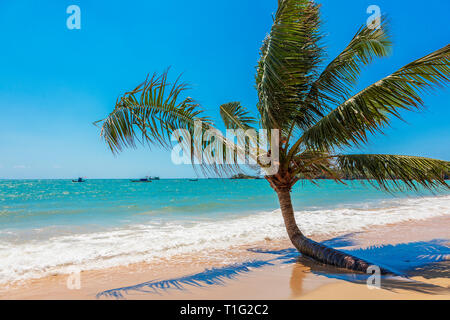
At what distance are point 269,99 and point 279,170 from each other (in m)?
1.44

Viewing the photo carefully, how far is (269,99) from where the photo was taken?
16.4ft

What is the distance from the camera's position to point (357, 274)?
4473 millimetres

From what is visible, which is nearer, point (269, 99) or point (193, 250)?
point (269, 99)

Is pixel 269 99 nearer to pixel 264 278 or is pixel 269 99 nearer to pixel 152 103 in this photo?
pixel 152 103

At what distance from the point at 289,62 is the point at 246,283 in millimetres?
4006

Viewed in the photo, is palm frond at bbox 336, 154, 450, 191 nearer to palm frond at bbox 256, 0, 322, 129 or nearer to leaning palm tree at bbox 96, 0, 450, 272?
leaning palm tree at bbox 96, 0, 450, 272

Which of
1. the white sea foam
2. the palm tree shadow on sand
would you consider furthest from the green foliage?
the white sea foam

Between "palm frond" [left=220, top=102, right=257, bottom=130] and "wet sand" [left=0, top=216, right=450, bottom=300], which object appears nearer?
"wet sand" [left=0, top=216, right=450, bottom=300]

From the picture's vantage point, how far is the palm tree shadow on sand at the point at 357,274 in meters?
4.06

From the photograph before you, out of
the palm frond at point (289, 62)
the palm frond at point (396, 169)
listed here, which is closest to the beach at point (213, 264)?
the palm frond at point (396, 169)

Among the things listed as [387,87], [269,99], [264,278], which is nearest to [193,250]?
[264,278]

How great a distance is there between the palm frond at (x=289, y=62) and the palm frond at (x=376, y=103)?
34.5 inches

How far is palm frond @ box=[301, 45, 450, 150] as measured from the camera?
3.80 meters

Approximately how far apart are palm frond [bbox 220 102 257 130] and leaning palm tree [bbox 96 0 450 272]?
3.37ft
